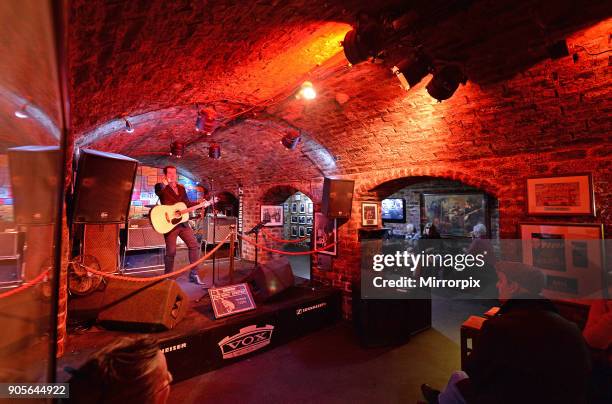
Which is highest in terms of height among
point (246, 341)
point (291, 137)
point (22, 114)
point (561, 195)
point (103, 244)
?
point (291, 137)

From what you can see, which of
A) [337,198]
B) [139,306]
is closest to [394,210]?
[337,198]

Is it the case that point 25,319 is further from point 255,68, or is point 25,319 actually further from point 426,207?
point 426,207

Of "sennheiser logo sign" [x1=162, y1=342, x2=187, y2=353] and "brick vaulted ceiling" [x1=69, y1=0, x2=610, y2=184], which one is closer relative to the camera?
"brick vaulted ceiling" [x1=69, y1=0, x2=610, y2=184]

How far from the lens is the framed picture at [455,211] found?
7.41 meters

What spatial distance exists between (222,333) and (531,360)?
2.84m

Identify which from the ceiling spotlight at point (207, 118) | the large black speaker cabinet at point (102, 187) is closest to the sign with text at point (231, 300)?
the large black speaker cabinet at point (102, 187)

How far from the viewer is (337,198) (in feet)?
15.1

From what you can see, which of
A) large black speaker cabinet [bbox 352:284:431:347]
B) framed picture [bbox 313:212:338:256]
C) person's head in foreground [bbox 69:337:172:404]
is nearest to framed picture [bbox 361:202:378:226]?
framed picture [bbox 313:212:338:256]

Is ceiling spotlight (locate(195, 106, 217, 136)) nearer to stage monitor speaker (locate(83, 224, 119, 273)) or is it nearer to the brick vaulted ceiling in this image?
the brick vaulted ceiling

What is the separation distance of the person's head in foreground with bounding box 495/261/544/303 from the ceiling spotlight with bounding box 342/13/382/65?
1.89m

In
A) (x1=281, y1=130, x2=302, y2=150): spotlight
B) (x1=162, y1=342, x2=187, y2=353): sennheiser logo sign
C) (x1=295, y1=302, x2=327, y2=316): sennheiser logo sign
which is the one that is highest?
(x1=281, y1=130, x2=302, y2=150): spotlight

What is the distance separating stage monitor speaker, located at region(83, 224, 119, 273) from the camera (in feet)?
9.96

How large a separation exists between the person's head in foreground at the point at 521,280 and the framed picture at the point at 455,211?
6.02 meters

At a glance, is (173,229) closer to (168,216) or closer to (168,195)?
(168,216)
